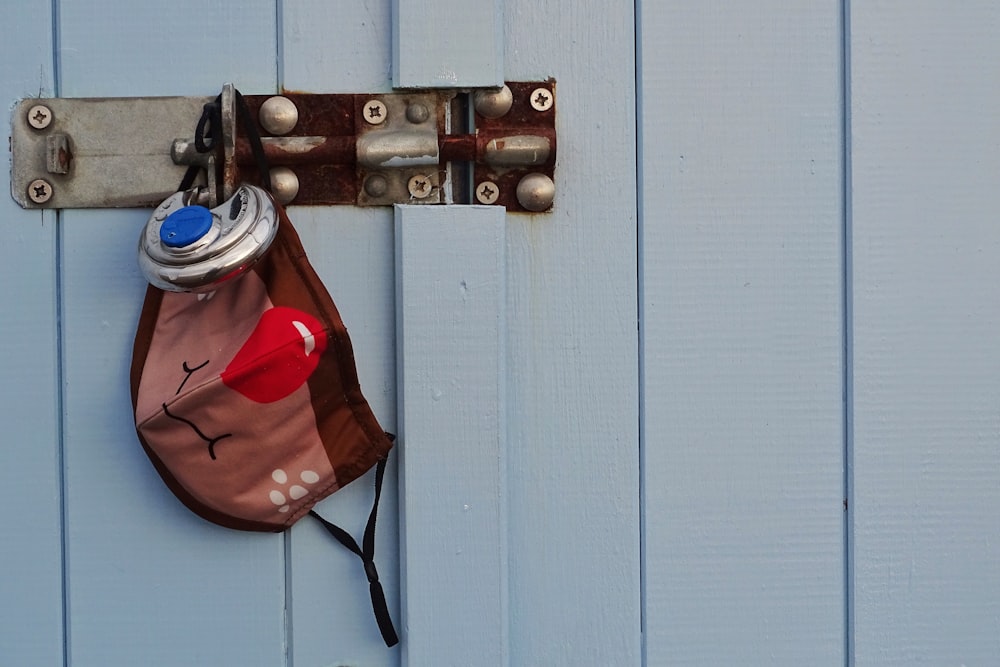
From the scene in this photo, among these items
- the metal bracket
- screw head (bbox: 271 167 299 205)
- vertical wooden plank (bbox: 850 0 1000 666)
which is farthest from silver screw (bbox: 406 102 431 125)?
vertical wooden plank (bbox: 850 0 1000 666)

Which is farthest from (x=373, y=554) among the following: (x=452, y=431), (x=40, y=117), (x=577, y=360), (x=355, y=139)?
(x=40, y=117)

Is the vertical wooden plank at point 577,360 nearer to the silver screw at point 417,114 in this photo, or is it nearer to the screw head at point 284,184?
the silver screw at point 417,114

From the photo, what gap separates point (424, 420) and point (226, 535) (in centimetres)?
20

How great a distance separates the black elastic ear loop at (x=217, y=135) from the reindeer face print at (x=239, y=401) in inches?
3.4

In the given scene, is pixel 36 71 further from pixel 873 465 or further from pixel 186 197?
pixel 873 465

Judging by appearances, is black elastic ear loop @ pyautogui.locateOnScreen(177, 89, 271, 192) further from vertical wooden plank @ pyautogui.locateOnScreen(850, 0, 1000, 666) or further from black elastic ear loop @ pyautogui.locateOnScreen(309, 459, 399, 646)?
vertical wooden plank @ pyautogui.locateOnScreen(850, 0, 1000, 666)

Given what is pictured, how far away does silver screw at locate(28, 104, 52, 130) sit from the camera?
2.49 ft

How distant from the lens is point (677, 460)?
778 mm

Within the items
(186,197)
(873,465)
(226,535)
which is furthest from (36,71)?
(873,465)

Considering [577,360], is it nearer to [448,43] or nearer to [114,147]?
[448,43]

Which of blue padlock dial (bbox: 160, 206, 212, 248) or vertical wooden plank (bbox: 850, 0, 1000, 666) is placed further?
vertical wooden plank (bbox: 850, 0, 1000, 666)

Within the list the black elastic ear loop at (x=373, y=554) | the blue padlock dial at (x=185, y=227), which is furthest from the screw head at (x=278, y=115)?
the black elastic ear loop at (x=373, y=554)

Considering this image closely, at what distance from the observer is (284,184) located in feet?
2.48

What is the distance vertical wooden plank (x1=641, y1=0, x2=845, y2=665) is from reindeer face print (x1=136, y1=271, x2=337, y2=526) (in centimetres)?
29
